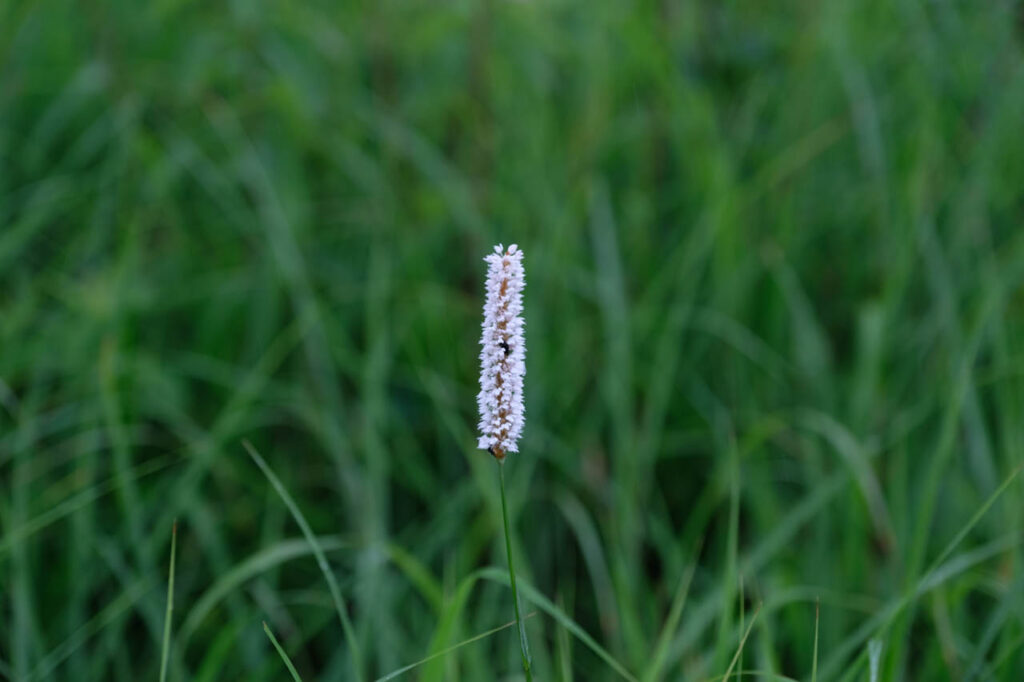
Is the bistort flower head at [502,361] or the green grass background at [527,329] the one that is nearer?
the bistort flower head at [502,361]

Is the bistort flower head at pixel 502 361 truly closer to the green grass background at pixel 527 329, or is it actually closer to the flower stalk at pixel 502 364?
the flower stalk at pixel 502 364

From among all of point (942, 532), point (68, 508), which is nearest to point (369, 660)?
point (68, 508)

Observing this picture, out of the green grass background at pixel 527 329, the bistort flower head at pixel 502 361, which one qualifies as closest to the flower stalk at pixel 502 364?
the bistort flower head at pixel 502 361

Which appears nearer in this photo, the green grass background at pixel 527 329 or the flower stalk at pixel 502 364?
the flower stalk at pixel 502 364

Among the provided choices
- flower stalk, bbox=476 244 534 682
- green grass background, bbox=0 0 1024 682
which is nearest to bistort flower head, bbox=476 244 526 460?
flower stalk, bbox=476 244 534 682

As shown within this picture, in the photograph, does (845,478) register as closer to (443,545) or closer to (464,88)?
(443,545)
